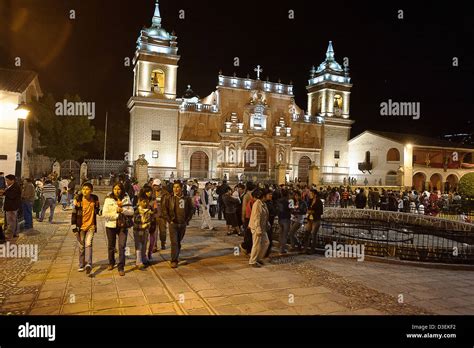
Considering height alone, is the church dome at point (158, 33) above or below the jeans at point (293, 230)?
above

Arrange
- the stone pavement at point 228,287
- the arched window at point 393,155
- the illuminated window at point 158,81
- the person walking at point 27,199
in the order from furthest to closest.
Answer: the arched window at point 393,155, the illuminated window at point 158,81, the person walking at point 27,199, the stone pavement at point 228,287

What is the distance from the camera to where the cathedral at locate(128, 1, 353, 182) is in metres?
33.8

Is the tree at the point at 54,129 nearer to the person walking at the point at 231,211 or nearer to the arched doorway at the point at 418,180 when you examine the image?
the person walking at the point at 231,211

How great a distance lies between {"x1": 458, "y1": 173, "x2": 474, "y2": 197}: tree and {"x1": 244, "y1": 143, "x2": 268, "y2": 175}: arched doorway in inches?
733

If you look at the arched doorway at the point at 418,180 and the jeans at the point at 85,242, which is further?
the arched doorway at the point at 418,180

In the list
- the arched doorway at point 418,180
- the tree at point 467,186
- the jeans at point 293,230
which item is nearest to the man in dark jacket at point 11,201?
the jeans at point 293,230

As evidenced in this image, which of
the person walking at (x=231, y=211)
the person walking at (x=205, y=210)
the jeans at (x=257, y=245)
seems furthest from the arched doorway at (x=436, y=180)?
the jeans at (x=257, y=245)

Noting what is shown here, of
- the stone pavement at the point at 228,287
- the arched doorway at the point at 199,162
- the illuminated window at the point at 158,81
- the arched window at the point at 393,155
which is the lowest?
the stone pavement at the point at 228,287

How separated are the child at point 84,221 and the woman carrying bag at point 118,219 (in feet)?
0.95

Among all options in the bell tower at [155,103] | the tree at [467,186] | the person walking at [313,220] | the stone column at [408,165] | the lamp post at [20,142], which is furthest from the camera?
the stone column at [408,165]

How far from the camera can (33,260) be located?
24.6 ft

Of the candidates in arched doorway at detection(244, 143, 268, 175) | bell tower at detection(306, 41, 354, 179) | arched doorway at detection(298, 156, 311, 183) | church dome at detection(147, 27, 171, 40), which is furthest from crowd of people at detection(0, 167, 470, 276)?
bell tower at detection(306, 41, 354, 179)

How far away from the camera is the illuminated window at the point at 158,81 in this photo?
34.3 metres

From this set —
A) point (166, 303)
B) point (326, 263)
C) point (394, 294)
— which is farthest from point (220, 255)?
point (394, 294)
